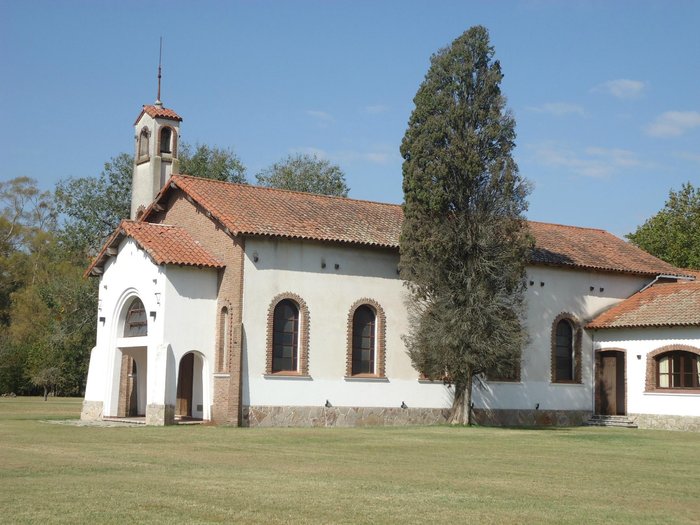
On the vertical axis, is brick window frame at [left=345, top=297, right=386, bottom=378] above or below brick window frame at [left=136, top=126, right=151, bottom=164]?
below

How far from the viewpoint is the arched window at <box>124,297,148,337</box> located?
104ft

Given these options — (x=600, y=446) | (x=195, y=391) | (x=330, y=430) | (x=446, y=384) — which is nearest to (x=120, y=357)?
(x=195, y=391)

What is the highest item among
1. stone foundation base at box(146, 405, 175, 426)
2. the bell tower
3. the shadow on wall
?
the bell tower

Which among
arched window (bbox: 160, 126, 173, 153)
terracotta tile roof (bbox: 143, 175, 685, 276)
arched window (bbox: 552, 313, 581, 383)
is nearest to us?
terracotta tile roof (bbox: 143, 175, 685, 276)

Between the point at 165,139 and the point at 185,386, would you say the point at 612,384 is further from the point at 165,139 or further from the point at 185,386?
the point at 165,139

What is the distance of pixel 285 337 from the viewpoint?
3070cm

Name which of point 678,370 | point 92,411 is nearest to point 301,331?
point 92,411

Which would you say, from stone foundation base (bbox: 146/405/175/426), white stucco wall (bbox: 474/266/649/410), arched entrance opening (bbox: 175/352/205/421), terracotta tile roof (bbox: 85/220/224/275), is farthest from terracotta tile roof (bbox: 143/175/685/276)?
stone foundation base (bbox: 146/405/175/426)

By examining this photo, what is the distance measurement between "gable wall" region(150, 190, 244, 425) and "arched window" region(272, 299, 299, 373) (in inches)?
57.3

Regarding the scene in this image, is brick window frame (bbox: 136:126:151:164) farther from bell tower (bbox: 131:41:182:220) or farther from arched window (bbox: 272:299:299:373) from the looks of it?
arched window (bbox: 272:299:299:373)

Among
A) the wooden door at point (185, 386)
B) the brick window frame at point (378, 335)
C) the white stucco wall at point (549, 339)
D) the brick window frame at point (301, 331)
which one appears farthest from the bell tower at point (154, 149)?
the white stucco wall at point (549, 339)

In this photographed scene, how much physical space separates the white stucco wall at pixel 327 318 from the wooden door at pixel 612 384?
6.62 metres

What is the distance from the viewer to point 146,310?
30.4 m

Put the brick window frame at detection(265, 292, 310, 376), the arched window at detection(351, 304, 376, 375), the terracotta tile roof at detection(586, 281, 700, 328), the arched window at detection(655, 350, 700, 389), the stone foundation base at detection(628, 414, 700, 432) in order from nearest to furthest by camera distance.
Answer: the brick window frame at detection(265, 292, 310, 376) → the arched window at detection(351, 304, 376, 375) → the stone foundation base at detection(628, 414, 700, 432) → the arched window at detection(655, 350, 700, 389) → the terracotta tile roof at detection(586, 281, 700, 328)
